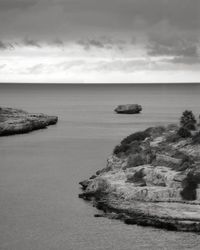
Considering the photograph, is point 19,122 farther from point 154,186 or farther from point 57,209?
point 154,186

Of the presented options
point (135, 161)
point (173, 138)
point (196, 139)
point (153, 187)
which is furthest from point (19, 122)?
point (153, 187)

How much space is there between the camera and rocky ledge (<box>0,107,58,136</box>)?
151 metres

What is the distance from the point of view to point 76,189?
7806cm

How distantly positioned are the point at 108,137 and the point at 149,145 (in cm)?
5709

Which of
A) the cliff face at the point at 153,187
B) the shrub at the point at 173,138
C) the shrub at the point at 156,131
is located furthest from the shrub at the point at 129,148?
the shrub at the point at 156,131

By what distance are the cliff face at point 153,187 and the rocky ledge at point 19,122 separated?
6943cm

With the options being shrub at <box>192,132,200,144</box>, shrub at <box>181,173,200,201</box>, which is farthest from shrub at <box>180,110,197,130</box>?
shrub at <box>181,173,200,201</box>

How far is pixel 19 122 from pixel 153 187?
9505 cm

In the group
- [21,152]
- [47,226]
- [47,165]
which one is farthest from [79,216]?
[21,152]

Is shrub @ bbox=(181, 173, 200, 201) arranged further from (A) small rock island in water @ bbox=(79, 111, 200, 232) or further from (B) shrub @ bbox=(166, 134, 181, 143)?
(B) shrub @ bbox=(166, 134, 181, 143)

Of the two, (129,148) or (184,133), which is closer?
(184,133)

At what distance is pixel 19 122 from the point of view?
156625 millimetres

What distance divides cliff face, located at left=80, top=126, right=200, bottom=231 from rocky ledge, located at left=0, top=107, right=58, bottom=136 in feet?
228

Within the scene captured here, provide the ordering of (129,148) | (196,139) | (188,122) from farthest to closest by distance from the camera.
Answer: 1. (188,122)
2. (129,148)
3. (196,139)
